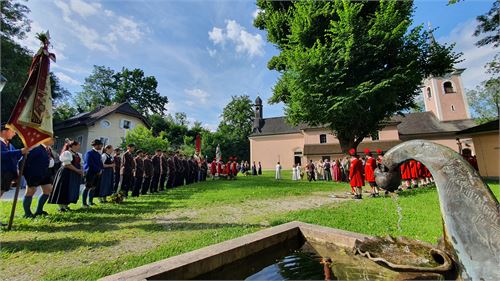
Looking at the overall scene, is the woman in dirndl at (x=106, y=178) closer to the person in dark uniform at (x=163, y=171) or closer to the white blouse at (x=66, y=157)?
the white blouse at (x=66, y=157)

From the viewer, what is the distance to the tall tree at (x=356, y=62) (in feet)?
45.7

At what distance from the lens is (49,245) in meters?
3.99

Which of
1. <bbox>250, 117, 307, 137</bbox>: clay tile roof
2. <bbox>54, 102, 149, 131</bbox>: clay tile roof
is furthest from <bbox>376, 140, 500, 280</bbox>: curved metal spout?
<bbox>250, 117, 307, 137</bbox>: clay tile roof

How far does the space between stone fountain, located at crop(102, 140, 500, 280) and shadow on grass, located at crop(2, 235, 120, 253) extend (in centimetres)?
266

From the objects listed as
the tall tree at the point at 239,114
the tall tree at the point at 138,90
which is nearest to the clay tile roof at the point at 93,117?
the tall tree at the point at 138,90

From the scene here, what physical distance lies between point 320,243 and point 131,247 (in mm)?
3037

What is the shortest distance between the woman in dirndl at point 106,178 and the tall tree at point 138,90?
4169cm

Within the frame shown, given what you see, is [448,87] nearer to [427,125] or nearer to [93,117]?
[427,125]

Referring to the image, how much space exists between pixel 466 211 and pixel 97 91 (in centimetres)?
5440

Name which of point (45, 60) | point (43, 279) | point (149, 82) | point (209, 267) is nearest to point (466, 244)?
point (209, 267)

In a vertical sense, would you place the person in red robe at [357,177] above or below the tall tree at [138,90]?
below

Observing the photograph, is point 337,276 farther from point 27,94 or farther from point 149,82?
point 149,82

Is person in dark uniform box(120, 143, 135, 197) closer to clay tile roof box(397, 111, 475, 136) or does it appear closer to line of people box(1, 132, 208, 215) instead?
line of people box(1, 132, 208, 215)

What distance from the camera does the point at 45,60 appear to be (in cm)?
575
